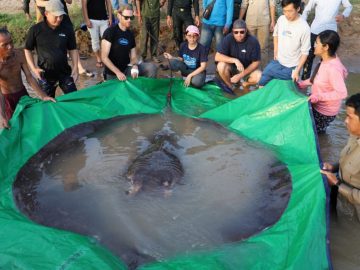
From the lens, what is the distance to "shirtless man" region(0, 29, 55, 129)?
378 centimetres

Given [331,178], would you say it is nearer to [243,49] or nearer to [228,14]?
[243,49]

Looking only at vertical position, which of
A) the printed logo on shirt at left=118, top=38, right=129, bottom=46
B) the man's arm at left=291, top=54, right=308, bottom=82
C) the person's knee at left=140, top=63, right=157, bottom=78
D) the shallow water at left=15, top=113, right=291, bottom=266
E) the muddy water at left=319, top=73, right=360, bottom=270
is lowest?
the muddy water at left=319, top=73, right=360, bottom=270

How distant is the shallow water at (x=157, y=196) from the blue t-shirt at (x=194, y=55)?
2.00 meters

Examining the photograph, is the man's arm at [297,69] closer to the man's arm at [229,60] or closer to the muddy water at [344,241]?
the man's arm at [229,60]

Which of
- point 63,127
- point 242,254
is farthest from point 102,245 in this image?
point 63,127

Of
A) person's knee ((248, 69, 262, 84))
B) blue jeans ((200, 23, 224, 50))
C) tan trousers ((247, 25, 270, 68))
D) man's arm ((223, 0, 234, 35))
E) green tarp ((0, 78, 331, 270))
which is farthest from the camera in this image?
tan trousers ((247, 25, 270, 68))

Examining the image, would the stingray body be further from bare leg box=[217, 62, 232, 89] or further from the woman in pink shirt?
bare leg box=[217, 62, 232, 89]

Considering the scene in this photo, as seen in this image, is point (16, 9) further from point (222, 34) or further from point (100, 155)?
point (100, 155)

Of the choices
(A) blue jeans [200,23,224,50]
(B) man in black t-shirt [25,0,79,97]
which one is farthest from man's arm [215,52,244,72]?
(B) man in black t-shirt [25,0,79,97]

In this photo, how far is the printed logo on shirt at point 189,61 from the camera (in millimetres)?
5879

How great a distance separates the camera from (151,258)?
7.88ft

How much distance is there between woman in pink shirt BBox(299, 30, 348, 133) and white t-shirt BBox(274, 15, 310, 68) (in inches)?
33.8

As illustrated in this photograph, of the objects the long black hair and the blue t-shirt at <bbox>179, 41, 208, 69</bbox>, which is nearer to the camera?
the long black hair

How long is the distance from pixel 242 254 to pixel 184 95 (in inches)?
130
